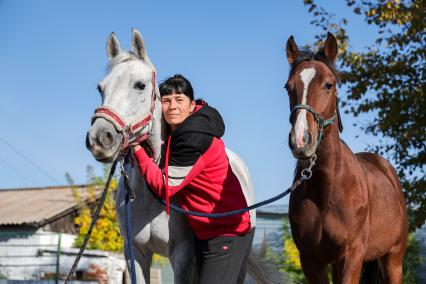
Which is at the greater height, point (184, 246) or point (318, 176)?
point (318, 176)

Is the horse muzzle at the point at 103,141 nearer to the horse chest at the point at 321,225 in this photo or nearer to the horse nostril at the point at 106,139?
the horse nostril at the point at 106,139

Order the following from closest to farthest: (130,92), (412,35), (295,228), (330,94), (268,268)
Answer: (130,92)
(330,94)
(295,228)
(268,268)
(412,35)

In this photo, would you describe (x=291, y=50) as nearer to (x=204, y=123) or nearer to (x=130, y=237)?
(x=204, y=123)

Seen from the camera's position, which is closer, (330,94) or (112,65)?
(112,65)

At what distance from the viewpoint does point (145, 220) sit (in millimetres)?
3895

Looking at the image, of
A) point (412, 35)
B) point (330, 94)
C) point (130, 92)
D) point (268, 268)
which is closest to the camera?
point (130, 92)

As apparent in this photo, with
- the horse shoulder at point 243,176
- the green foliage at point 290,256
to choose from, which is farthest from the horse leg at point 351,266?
the green foliage at point 290,256

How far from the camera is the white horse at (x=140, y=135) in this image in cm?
341

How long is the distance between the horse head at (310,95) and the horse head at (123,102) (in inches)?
38.2

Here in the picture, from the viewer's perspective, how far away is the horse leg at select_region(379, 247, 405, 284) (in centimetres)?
564

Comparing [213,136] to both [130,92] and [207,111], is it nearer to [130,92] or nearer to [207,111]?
[207,111]

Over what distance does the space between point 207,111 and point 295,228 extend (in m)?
1.34

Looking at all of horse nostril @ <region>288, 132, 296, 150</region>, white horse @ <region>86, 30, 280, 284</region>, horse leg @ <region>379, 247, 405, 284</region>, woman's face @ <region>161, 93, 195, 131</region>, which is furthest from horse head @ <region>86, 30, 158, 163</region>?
horse leg @ <region>379, 247, 405, 284</region>

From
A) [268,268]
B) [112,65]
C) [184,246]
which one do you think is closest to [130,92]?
[112,65]
